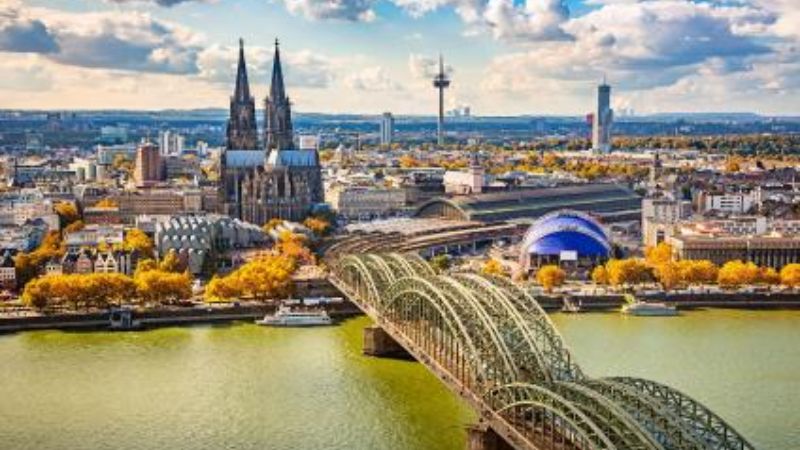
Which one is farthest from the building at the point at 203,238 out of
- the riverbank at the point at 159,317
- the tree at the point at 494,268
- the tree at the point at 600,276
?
the tree at the point at 600,276

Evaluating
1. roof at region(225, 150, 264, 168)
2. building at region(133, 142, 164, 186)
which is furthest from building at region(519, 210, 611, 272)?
building at region(133, 142, 164, 186)

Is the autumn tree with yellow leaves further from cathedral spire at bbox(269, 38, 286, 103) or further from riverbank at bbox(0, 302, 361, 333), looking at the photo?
cathedral spire at bbox(269, 38, 286, 103)

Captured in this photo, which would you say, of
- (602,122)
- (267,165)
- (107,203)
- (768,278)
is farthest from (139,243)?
(602,122)

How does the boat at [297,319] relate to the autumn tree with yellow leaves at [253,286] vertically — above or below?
below

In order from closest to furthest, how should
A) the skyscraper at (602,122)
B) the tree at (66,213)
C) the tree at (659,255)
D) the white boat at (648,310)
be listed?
the white boat at (648,310)
the tree at (659,255)
the tree at (66,213)
the skyscraper at (602,122)

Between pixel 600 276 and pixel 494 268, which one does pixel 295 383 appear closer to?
pixel 494 268

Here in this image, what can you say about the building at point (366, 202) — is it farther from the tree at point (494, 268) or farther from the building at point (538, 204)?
the tree at point (494, 268)
